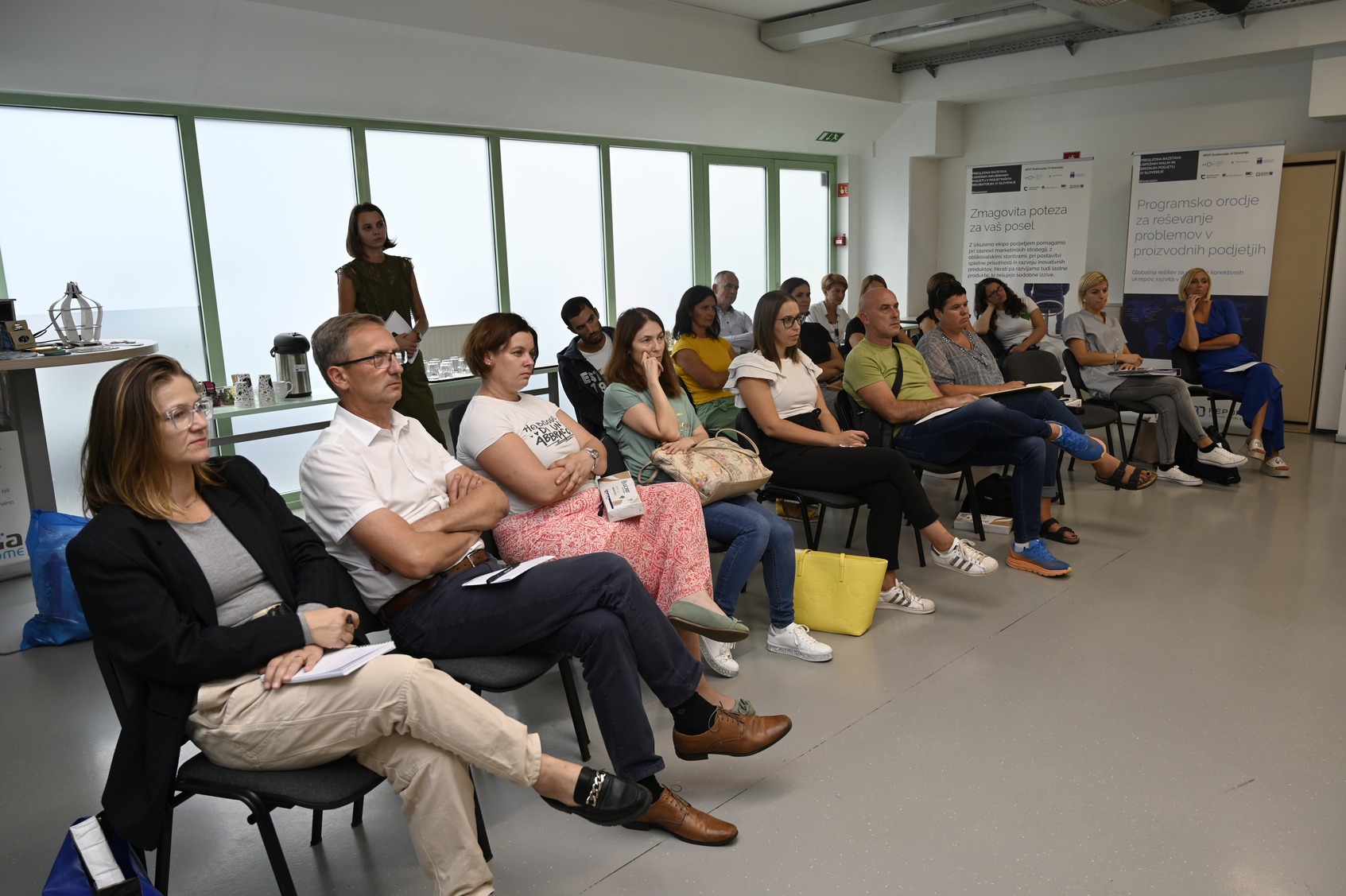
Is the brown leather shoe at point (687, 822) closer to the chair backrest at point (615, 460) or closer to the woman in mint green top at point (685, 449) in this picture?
the woman in mint green top at point (685, 449)

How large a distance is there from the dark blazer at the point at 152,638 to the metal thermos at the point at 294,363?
3462mm

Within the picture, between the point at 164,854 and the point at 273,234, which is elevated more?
the point at 273,234

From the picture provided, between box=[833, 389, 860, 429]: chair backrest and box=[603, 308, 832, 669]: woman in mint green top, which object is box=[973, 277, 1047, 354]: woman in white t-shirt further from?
box=[603, 308, 832, 669]: woman in mint green top

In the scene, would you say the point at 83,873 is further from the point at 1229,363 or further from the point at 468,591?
the point at 1229,363

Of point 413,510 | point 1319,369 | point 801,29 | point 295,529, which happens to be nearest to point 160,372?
point 295,529

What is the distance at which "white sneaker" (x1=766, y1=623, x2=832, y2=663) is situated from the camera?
10.3 ft

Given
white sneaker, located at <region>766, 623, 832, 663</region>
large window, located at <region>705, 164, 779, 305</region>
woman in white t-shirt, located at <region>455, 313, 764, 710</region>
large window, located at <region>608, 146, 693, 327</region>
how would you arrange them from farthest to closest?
1. large window, located at <region>705, 164, 779, 305</region>
2. large window, located at <region>608, 146, 693, 327</region>
3. white sneaker, located at <region>766, 623, 832, 663</region>
4. woman in white t-shirt, located at <region>455, 313, 764, 710</region>

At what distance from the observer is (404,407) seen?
5051 mm

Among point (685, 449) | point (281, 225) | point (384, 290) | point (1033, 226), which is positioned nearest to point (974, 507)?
point (685, 449)

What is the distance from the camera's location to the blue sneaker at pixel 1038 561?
3893 millimetres

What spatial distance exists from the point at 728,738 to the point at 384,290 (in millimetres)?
3458

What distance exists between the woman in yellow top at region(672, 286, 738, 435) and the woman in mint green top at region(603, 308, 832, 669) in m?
0.74

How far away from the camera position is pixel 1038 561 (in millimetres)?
3934

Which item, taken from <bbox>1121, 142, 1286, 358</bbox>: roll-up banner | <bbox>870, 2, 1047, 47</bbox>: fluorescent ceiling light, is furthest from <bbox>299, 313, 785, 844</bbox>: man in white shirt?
<bbox>1121, 142, 1286, 358</bbox>: roll-up banner
